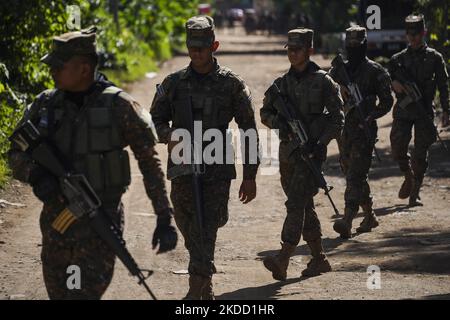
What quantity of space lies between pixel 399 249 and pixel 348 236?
0.73 m

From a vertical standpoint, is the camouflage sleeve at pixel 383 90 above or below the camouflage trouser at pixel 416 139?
above

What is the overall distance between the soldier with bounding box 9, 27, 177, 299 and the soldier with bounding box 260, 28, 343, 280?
2.94 meters

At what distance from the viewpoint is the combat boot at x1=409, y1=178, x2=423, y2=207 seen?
40.0 feet

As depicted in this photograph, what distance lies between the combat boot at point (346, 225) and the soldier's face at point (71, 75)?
5.09m

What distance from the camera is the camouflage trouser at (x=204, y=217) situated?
7.30m

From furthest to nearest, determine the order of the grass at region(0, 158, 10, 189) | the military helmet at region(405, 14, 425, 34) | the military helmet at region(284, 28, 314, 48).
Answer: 1. the grass at region(0, 158, 10, 189)
2. the military helmet at region(405, 14, 425, 34)
3. the military helmet at region(284, 28, 314, 48)

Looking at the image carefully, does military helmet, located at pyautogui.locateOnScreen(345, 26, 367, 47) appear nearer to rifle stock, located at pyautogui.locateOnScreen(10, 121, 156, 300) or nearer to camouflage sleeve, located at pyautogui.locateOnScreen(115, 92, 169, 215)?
camouflage sleeve, located at pyautogui.locateOnScreen(115, 92, 169, 215)

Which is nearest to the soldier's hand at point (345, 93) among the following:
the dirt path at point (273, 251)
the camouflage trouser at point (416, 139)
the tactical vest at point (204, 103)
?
the dirt path at point (273, 251)

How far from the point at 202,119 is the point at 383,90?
11.3 feet

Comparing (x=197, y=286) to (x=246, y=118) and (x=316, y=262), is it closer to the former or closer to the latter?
(x=246, y=118)

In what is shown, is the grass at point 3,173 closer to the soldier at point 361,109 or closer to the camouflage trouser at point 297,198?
the soldier at point 361,109

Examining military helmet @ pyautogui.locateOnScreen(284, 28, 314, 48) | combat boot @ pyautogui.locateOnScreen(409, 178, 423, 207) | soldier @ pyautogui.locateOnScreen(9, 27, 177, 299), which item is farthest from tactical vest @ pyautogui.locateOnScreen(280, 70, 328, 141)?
combat boot @ pyautogui.locateOnScreen(409, 178, 423, 207)

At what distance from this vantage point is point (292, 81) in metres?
8.57
